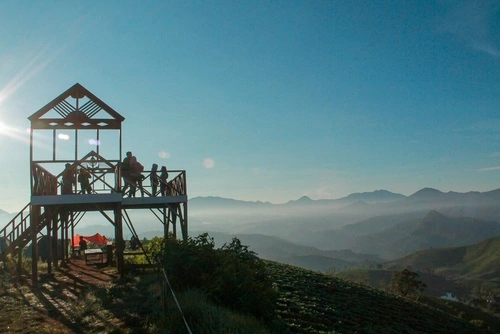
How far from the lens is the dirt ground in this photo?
1096 cm

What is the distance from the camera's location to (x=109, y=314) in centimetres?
1179

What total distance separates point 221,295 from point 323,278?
16.1m

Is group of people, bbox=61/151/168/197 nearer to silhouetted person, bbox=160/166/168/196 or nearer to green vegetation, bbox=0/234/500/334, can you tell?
silhouetted person, bbox=160/166/168/196

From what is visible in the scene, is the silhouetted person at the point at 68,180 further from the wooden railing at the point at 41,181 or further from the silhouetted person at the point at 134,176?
the silhouetted person at the point at 134,176

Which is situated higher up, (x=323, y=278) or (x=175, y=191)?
(x=175, y=191)

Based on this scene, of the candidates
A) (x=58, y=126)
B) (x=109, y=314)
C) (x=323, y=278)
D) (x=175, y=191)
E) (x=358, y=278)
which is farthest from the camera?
(x=358, y=278)

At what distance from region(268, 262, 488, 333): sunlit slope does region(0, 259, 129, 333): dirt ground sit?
5442mm

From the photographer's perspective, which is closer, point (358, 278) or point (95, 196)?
point (95, 196)

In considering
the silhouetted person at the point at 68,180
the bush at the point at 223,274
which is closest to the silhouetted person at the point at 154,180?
the silhouetted person at the point at 68,180

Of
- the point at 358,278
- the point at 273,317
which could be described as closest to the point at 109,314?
the point at 273,317

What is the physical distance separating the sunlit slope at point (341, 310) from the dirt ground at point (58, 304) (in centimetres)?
544

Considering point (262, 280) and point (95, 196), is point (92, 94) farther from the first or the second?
point (262, 280)

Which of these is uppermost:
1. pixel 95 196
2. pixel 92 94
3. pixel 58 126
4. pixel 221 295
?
pixel 92 94

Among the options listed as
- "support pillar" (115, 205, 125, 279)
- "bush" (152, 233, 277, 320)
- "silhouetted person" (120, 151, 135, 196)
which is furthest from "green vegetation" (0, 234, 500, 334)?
"silhouetted person" (120, 151, 135, 196)
